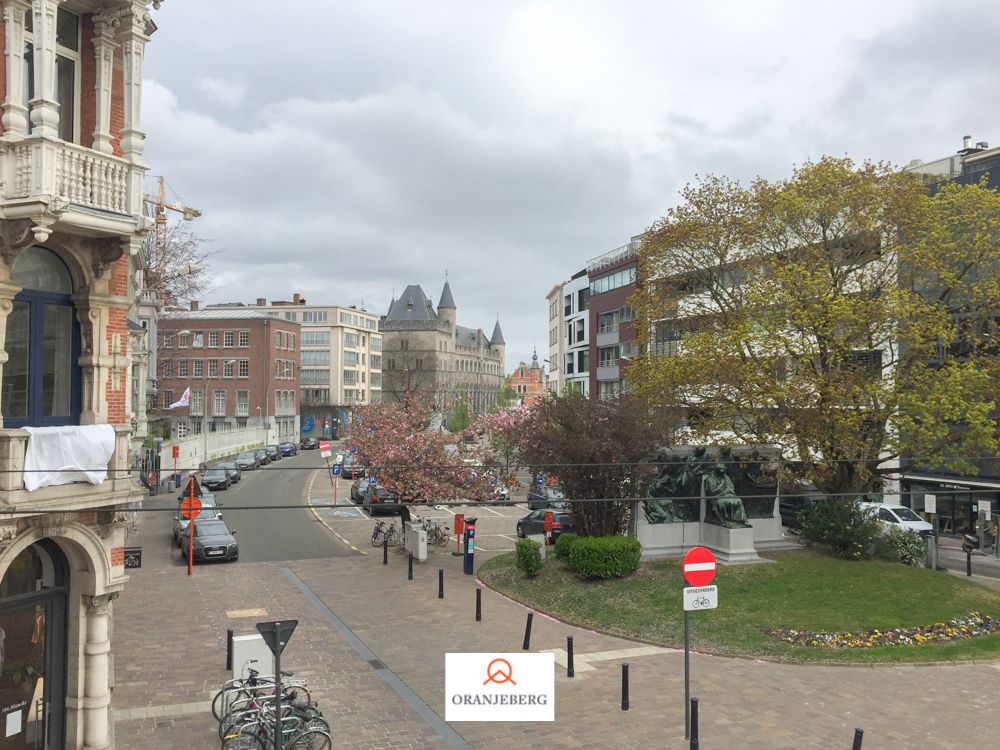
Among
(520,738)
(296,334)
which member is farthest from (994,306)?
(296,334)

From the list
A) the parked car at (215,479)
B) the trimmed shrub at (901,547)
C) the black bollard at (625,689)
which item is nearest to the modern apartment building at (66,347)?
the black bollard at (625,689)

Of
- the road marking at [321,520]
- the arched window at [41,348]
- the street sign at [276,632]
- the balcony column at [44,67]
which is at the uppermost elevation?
the balcony column at [44,67]

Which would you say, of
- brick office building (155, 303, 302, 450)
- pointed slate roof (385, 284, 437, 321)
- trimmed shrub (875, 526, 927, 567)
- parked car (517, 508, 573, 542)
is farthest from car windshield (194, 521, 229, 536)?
pointed slate roof (385, 284, 437, 321)

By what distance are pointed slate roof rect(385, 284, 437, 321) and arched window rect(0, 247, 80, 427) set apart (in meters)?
137

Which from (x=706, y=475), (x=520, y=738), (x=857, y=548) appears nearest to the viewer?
(x=520, y=738)

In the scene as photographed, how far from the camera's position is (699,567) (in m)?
13.1

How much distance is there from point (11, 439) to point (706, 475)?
20.1m

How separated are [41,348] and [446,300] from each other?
148 m

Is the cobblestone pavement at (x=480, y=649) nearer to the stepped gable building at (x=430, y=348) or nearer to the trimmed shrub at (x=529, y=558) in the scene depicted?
the trimmed shrub at (x=529, y=558)

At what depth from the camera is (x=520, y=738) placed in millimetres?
12992

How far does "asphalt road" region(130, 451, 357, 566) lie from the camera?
30106 mm

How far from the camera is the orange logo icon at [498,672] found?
1486 centimetres

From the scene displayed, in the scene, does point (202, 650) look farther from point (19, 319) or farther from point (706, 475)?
point (706, 475)

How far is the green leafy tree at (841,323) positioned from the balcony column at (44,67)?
1883 centimetres
